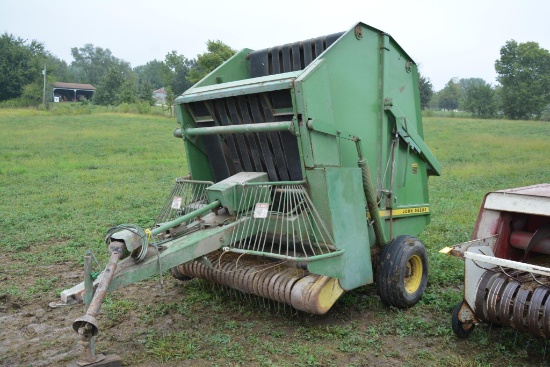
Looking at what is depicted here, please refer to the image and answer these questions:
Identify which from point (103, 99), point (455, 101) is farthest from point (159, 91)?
point (455, 101)

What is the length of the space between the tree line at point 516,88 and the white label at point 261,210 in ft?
183

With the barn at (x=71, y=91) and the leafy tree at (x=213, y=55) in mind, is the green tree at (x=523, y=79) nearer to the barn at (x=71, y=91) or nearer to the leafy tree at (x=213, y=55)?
the leafy tree at (x=213, y=55)

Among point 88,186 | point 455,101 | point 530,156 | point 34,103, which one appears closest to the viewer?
point 88,186

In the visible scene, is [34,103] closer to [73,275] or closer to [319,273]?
[73,275]

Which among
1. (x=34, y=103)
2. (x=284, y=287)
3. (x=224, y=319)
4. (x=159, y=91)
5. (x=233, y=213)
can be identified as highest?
(x=159, y=91)

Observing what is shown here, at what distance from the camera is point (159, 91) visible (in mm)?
101125

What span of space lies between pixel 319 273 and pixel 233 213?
953mm

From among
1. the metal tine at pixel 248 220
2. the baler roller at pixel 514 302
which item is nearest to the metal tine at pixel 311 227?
the metal tine at pixel 248 220

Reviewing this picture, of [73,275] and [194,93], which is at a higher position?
[194,93]

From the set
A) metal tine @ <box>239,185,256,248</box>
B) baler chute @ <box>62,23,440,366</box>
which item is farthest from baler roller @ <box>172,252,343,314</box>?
metal tine @ <box>239,185,256,248</box>

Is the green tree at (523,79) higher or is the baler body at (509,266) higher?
the green tree at (523,79)

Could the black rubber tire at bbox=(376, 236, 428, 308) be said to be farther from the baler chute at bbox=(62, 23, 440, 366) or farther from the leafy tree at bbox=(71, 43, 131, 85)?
the leafy tree at bbox=(71, 43, 131, 85)

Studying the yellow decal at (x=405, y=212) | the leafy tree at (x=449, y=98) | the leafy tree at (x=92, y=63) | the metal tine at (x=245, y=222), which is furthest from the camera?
the leafy tree at (x=92, y=63)

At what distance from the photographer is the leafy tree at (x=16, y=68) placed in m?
48.6
